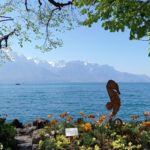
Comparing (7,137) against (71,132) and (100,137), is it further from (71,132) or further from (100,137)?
(100,137)

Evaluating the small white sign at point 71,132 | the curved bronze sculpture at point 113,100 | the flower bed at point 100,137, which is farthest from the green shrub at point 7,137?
the curved bronze sculpture at point 113,100

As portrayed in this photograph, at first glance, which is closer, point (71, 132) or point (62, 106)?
point (71, 132)

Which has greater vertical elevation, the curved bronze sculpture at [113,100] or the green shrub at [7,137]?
the curved bronze sculpture at [113,100]

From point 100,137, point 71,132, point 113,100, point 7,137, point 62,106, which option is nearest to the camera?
point 71,132

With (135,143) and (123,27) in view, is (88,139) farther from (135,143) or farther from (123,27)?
(123,27)

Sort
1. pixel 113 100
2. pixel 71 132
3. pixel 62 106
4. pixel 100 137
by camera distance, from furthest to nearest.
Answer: pixel 62 106, pixel 113 100, pixel 100 137, pixel 71 132

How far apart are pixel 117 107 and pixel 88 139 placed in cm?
280

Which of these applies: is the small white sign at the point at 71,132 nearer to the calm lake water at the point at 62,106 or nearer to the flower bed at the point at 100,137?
the flower bed at the point at 100,137

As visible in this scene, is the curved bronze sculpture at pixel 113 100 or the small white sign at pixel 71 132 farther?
the curved bronze sculpture at pixel 113 100

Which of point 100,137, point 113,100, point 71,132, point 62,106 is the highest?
point 113,100

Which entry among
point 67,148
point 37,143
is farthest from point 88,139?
point 37,143

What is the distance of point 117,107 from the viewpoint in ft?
57.1

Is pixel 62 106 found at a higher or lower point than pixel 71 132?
lower

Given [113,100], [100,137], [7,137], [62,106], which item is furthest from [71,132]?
[62,106]
